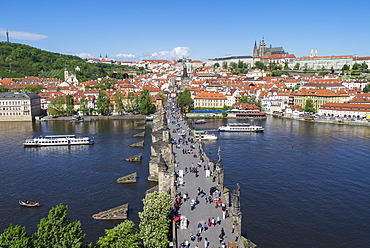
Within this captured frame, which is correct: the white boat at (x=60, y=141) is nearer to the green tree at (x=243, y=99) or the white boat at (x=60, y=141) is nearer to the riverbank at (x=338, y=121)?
the riverbank at (x=338, y=121)

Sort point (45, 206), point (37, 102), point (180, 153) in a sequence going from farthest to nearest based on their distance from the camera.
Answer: point (37, 102) < point (180, 153) < point (45, 206)

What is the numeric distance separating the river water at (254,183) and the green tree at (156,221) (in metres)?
5.33

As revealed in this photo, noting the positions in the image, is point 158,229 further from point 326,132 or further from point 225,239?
point 326,132

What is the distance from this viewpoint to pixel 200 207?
1891 centimetres

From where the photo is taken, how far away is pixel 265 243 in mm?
19750

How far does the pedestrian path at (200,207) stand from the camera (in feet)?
51.5

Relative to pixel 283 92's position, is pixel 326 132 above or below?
below

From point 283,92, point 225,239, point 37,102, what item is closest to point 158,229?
point 225,239

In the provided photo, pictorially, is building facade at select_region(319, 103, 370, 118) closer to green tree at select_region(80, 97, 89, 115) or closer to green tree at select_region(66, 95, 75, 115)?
green tree at select_region(80, 97, 89, 115)

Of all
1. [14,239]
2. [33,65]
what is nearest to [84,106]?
[14,239]

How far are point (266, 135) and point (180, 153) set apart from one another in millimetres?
26528

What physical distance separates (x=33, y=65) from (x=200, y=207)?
15005 cm

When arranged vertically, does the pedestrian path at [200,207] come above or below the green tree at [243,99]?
below

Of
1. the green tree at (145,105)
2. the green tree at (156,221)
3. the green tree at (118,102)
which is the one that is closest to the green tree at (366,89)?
the green tree at (145,105)
